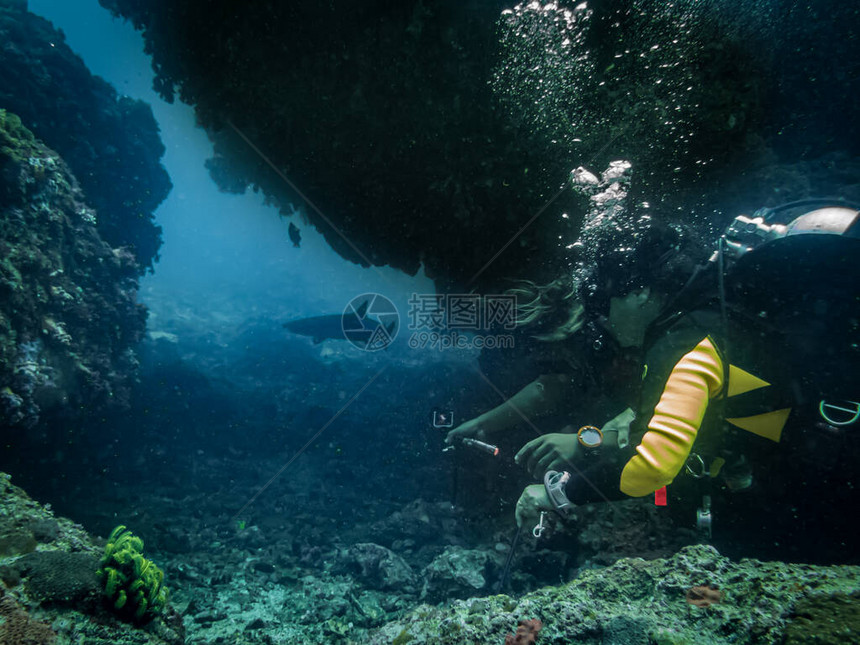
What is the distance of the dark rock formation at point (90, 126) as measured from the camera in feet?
27.2

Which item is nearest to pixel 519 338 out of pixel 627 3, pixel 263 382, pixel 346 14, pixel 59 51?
pixel 627 3

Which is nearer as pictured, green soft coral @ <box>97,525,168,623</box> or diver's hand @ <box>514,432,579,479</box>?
green soft coral @ <box>97,525,168,623</box>

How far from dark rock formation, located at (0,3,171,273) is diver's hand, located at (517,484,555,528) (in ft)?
38.5

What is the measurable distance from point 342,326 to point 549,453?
8.94 metres

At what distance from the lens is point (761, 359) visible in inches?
79.7

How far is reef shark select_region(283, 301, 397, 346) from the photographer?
36.7ft

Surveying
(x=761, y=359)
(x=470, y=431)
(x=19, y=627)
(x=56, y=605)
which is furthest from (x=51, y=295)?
(x=761, y=359)

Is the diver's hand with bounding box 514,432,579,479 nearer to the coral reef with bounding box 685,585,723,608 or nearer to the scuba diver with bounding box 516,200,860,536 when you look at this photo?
the scuba diver with bounding box 516,200,860,536

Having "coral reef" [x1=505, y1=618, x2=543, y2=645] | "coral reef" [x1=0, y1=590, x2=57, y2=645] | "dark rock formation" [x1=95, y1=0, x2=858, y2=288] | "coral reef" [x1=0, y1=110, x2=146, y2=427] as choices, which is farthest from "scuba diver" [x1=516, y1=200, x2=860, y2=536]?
"coral reef" [x1=0, y1=110, x2=146, y2=427]

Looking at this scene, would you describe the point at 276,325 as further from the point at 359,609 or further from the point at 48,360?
the point at 359,609

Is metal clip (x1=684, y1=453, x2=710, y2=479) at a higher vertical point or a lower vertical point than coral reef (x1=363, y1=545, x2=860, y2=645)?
higher

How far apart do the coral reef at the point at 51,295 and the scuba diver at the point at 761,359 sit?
8.58 m

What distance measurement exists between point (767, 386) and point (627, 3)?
13.2ft

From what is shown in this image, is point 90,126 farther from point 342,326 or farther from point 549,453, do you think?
point 549,453
